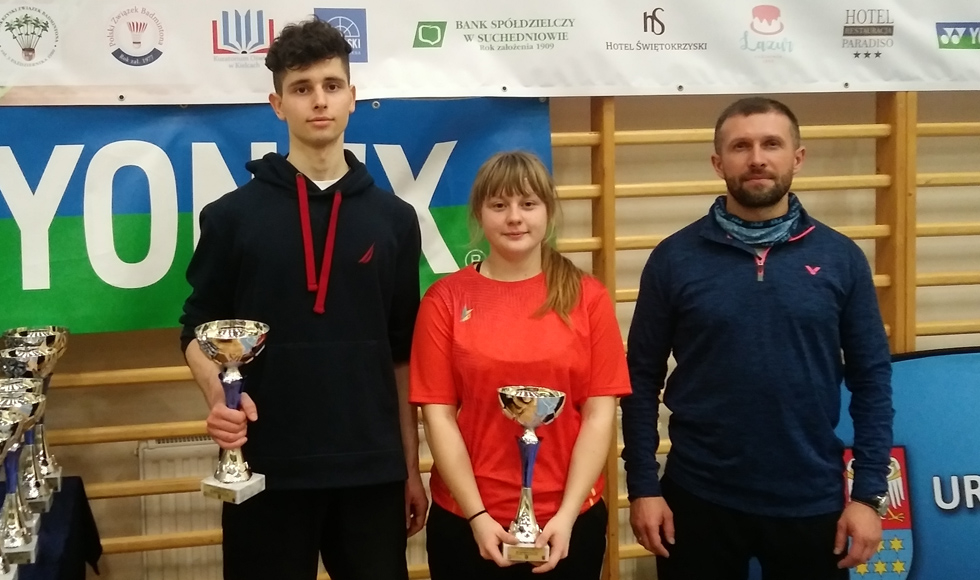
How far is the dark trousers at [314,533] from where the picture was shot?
1.37 m

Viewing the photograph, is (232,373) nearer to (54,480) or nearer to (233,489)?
(233,489)

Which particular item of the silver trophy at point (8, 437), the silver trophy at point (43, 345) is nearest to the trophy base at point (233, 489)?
the silver trophy at point (8, 437)

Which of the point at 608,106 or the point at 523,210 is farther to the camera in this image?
the point at 608,106

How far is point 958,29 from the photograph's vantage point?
7.38ft

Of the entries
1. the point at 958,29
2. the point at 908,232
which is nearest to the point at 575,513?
the point at 908,232

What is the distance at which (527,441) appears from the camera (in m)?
1.28

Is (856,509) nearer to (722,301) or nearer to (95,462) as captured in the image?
(722,301)

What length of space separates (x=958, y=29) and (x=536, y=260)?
65.7 inches

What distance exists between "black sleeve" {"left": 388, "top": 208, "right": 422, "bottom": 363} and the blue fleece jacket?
499mm

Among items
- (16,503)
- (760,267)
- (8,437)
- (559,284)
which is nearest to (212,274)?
(8,437)

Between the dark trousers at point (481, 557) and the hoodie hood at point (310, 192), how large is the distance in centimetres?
46

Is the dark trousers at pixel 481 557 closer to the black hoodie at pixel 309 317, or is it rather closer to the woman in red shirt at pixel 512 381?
the woman in red shirt at pixel 512 381

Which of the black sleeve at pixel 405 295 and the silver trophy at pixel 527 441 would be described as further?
the black sleeve at pixel 405 295

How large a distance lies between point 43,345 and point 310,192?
0.80 m
